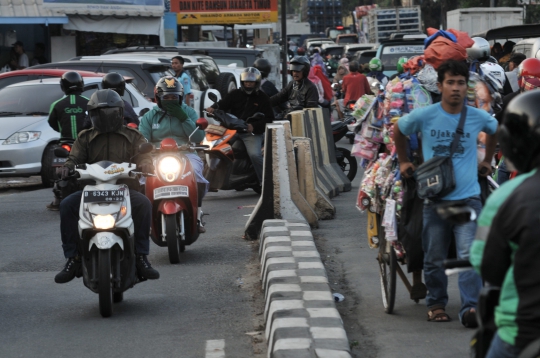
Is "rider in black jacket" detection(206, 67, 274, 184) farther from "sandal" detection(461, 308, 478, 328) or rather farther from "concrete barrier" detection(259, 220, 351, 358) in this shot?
"sandal" detection(461, 308, 478, 328)

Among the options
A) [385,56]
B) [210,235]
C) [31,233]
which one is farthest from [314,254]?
[385,56]

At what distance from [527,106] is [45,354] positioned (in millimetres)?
3900

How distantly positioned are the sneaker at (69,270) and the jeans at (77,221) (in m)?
0.05

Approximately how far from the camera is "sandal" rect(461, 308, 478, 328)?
6.23 meters

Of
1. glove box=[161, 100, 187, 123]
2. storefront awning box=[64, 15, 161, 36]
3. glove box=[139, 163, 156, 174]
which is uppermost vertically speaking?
storefront awning box=[64, 15, 161, 36]

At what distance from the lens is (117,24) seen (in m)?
29.9

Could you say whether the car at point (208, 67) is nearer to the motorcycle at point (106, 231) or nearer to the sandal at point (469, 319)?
the motorcycle at point (106, 231)

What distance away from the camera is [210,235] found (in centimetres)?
1105

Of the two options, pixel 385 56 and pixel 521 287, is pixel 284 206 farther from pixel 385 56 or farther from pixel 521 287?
pixel 385 56

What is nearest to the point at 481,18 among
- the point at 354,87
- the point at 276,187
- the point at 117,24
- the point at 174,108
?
the point at 117,24

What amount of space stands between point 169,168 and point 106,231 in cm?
228

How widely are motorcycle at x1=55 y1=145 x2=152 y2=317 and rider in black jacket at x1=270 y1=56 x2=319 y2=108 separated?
770cm

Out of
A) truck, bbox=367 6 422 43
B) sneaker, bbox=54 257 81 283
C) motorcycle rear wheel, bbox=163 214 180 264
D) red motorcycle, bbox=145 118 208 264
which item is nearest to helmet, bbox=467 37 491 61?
red motorcycle, bbox=145 118 208 264

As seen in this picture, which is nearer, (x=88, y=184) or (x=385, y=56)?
(x=88, y=184)
